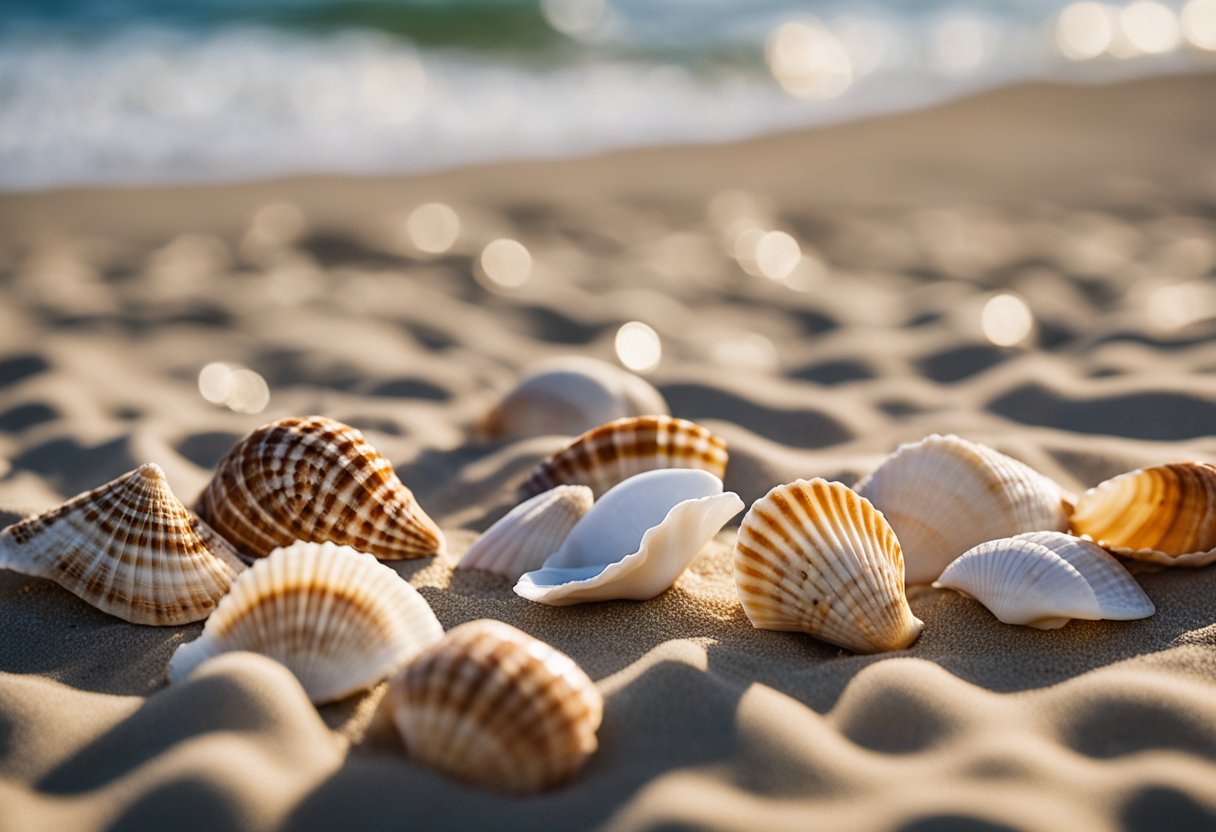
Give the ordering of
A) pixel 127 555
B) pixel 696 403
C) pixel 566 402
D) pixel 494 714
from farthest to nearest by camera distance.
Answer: pixel 696 403
pixel 566 402
pixel 127 555
pixel 494 714

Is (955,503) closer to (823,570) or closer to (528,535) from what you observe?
(823,570)

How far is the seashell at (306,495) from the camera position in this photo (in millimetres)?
2447

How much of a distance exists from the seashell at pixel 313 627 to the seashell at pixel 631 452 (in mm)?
865

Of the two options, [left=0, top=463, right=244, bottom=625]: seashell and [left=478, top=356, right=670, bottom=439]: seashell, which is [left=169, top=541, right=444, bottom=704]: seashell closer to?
[left=0, top=463, right=244, bottom=625]: seashell

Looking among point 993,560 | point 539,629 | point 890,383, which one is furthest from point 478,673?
point 890,383

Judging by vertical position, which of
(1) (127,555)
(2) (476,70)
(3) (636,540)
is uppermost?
(2) (476,70)

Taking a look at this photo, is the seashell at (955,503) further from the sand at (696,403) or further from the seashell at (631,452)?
the seashell at (631,452)

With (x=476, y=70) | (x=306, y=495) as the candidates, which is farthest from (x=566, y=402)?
(x=476, y=70)

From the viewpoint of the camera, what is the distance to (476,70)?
861cm

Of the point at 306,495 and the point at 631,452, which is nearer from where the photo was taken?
the point at 306,495

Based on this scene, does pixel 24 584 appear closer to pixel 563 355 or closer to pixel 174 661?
pixel 174 661

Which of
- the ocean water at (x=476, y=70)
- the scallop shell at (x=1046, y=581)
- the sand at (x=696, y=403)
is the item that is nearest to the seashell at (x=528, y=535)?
the sand at (x=696, y=403)

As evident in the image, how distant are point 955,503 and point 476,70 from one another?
7053mm

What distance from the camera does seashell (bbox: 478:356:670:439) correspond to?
331cm
